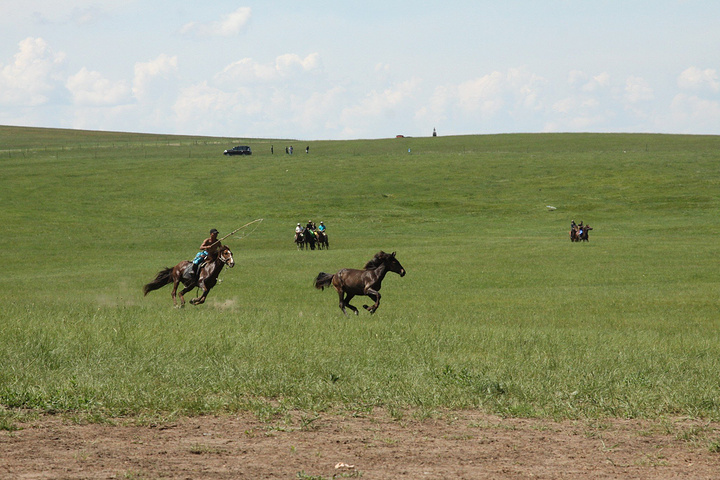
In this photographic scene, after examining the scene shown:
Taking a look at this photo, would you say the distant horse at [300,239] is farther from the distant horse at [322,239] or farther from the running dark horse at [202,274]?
the running dark horse at [202,274]

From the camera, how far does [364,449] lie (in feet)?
25.5

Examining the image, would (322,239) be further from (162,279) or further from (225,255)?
(225,255)

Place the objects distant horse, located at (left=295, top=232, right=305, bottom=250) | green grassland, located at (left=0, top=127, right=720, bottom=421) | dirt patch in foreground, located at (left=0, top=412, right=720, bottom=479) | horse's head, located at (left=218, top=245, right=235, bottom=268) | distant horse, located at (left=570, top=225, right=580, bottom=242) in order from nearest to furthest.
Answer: dirt patch in foreground, located at (left=0, top=412, right=720, bottom=479) < green grassland, located at (left=0, top=127, right=720, bottom=421) < horse's head, located at (left=218, top=245, right=235, bottom=268) < distant horse, located at (left=570, top=225, right=580, bottom=242) < distant horse, located at (left=295, top=232, right=305, bottom=250)

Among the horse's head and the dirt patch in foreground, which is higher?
the horse's head

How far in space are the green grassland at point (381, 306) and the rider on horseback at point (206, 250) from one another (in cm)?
122

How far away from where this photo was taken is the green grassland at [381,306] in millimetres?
9992

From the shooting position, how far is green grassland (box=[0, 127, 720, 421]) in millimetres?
9992

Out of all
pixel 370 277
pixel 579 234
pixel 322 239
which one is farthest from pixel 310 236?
pixel 370 277

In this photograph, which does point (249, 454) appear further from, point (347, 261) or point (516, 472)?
point (347, 261)

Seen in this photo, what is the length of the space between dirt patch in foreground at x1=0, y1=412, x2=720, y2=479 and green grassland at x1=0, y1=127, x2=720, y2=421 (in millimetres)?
583

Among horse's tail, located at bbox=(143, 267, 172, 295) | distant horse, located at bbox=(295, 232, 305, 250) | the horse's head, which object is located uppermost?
the horse's head

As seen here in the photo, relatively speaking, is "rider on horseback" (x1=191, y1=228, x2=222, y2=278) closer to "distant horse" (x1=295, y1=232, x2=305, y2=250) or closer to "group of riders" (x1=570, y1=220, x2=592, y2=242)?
"distant horse" (x1=295, y1=232, x2=305, y2=250)

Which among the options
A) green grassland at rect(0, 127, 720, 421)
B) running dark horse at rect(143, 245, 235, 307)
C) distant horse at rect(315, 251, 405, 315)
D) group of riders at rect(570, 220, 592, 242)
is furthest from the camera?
group of riders at rect(570, 220, 592, 242)

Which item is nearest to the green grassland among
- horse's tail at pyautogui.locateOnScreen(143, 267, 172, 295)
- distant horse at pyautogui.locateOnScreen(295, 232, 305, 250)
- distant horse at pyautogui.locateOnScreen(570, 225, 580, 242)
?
horse's tail at pyautogui.locateOnScreen(143, 267, 172, 295)
